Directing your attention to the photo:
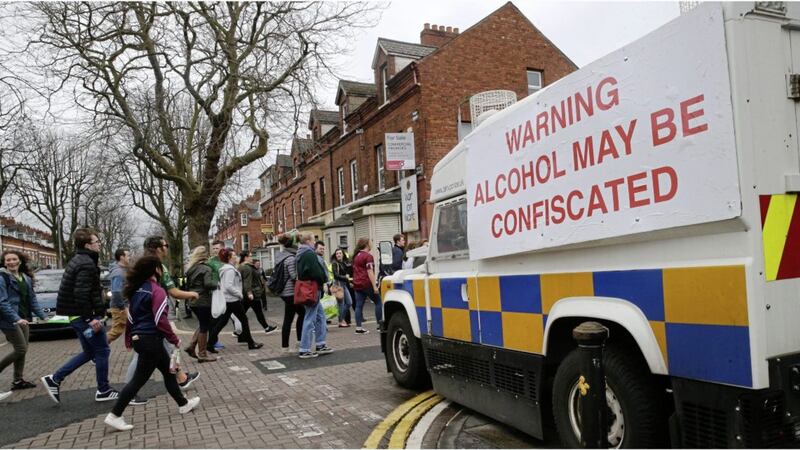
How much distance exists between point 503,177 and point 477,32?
18265 mm

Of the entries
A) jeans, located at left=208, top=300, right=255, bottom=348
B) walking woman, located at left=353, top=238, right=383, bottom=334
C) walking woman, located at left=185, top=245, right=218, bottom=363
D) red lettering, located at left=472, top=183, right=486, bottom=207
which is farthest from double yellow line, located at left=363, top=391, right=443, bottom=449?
walking woman, located at left=353, top=238, right=383, bottom=334

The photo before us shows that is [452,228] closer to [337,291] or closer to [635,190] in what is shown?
[635,190]

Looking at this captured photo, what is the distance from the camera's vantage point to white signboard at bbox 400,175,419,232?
61.0 feet

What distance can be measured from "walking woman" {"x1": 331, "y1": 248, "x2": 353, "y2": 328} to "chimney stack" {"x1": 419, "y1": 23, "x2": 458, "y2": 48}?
16036 mm

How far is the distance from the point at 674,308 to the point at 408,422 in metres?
2.76

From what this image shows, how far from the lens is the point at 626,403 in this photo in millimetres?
2896

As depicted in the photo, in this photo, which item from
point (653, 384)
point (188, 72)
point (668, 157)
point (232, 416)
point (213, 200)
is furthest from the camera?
point (213, 200)

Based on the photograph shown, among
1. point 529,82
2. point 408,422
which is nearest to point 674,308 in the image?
point 408,422

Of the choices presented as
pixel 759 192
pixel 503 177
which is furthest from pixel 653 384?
pixel 503 177

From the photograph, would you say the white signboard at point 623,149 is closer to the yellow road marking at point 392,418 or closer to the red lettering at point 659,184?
the red lettering at point 659,184

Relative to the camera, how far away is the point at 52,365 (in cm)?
891

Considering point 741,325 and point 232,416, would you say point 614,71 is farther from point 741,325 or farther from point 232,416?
point 232,416

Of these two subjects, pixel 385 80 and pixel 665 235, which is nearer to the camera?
pixel 665 235

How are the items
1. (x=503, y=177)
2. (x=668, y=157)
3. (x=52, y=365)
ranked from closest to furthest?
(x=668, y=157) < (x=503, y=177) < (x=52, y=365)
